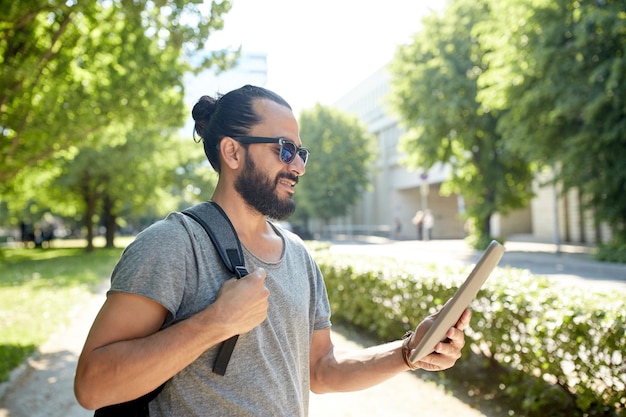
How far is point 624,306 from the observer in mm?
4199

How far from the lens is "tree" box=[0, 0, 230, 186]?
811 cm

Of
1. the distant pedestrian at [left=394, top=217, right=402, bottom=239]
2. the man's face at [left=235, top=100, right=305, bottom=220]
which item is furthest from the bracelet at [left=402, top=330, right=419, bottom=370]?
the distant pedestrian at [left=394, top=217, right=402, bottom=239]

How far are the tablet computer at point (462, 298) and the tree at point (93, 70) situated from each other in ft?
22.5

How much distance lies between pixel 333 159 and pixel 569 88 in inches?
1207

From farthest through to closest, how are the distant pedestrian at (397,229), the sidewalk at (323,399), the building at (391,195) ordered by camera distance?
1. the building at (391,195)
2. the distant pedestrian at (397,229)
3. the sidewalk at (323,399)

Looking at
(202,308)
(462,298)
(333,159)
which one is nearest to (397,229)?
(333,159)

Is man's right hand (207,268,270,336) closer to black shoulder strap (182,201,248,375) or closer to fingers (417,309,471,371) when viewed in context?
black shoulder strap (182,201,248,375)

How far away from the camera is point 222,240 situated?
5.42 feet

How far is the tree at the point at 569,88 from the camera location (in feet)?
48.0

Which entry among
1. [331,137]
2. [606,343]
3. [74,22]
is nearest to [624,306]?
[606,343]

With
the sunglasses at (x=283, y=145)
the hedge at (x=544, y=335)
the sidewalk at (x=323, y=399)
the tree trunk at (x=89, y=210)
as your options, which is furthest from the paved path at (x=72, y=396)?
the tree trunk at (x=89, y=210)

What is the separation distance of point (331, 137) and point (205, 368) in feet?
147

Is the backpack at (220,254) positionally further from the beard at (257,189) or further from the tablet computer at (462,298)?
the tablet computer at (462,298)

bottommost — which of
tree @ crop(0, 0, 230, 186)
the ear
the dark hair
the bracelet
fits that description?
the bracelet
